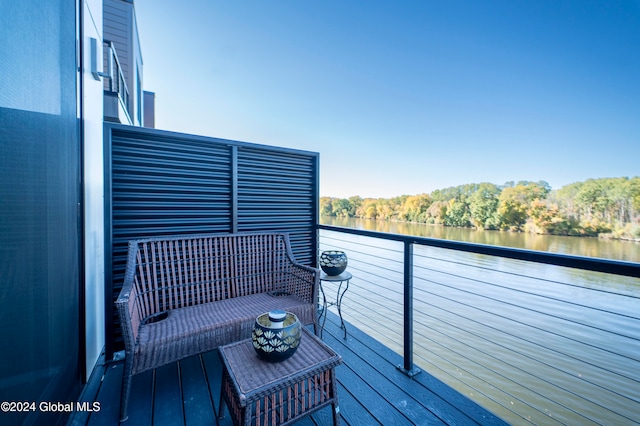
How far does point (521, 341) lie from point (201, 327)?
5546 mm

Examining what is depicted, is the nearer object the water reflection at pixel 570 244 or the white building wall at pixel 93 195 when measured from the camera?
the white building wall at pixel 93 195

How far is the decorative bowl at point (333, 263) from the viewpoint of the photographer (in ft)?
7.16

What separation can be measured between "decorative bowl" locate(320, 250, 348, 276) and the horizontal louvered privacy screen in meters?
0.59

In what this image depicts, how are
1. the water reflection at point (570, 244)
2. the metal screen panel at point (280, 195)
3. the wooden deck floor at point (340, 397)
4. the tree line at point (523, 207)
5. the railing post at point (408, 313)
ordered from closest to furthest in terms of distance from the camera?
the wooden deck floor at point (340, 397)
the railing post at point (408, 313)
the metal screen panel at point (280, 195)
the water reflection at point (570, 244)
the tree line at point (523, 207)

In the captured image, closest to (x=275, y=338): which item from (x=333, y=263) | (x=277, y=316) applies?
(x=277, y=316)

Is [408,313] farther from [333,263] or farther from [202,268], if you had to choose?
[202,268]

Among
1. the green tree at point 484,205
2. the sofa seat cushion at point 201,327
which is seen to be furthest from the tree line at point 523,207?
the sofa seat cushion at point 201,327

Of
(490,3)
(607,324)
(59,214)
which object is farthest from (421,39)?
(59,214)

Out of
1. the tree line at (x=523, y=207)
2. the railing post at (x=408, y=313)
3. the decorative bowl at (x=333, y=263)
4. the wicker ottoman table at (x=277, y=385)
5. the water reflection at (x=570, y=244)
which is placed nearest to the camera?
the wicker ottoman table at (x=277, y=385)

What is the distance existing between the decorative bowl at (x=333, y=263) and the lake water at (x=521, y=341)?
15 centimetres

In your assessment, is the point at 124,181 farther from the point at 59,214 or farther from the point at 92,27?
the point at 92,27

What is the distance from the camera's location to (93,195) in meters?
1.65

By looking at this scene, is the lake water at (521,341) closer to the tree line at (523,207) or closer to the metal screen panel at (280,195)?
the metal screen panel at (280,195)

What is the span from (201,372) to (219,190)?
4.31ft
